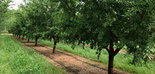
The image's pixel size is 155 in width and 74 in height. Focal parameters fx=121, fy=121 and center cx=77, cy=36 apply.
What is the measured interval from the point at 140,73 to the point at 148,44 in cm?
545

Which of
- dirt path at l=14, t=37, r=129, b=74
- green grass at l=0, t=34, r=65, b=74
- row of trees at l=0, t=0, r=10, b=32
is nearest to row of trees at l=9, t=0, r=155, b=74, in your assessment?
dirt path at l=14, t=37, r=129, b=74

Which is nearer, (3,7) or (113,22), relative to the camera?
(113,22)

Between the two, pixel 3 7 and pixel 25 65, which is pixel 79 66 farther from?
pixel 3 7

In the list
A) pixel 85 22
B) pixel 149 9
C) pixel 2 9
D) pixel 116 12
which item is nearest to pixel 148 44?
pixel 149 9

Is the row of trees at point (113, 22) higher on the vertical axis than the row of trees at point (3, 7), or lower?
lower

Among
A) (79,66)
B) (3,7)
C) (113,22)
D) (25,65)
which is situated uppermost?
(3,7)

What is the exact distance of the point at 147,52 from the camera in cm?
429

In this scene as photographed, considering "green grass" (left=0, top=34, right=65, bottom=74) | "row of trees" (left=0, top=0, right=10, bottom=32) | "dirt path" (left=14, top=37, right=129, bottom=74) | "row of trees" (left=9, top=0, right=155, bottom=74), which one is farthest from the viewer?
"row of trees" (left=0, top=0, right=10, bottom=32)

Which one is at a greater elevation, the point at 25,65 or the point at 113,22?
the point at 113,22

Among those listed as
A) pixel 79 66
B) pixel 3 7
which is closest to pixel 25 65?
pixel 79 66

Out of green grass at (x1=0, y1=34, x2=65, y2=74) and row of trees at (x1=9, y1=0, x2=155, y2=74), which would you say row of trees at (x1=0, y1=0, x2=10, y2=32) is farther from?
row of trees at (x1=9, y1=0, x2=155, y2=74)

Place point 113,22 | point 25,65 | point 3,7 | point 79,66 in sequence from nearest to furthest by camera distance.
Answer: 1. point 113,22
2. point 25,65
3. point 79,66
4. point 3,7

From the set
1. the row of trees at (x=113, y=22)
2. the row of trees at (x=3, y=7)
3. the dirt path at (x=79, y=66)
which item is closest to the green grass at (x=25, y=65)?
the dirt path at (x=79, y=66)

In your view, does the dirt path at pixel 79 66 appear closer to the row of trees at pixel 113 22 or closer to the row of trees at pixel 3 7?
the row of trees at pixel 113 22
